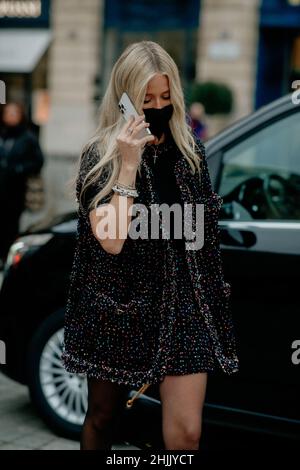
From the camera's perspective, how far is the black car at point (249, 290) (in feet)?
12.6

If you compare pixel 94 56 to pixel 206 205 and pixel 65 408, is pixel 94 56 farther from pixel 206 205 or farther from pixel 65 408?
pixel 206 205

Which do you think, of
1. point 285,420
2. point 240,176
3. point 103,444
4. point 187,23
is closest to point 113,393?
point 103,444

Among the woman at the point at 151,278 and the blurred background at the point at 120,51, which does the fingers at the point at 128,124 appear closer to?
the woman at the point at 151,278

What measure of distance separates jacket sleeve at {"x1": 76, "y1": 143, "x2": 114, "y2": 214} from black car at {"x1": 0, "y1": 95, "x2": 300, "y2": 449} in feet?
3.81

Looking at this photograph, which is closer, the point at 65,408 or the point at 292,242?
the point at 292,242

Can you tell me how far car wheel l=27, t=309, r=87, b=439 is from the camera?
480 centimetres

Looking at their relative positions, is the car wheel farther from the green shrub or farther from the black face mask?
the green shrub

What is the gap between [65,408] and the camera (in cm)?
486

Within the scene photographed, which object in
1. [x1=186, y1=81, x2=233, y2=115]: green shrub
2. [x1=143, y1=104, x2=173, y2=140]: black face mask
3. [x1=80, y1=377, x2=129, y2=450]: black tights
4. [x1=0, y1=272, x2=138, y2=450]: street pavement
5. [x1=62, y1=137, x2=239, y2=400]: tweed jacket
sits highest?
[x1=143, y1=104, x2=173, y2=140]: black face mask

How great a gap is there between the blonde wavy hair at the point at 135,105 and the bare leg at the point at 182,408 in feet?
1.95

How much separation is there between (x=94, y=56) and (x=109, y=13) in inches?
35.2
